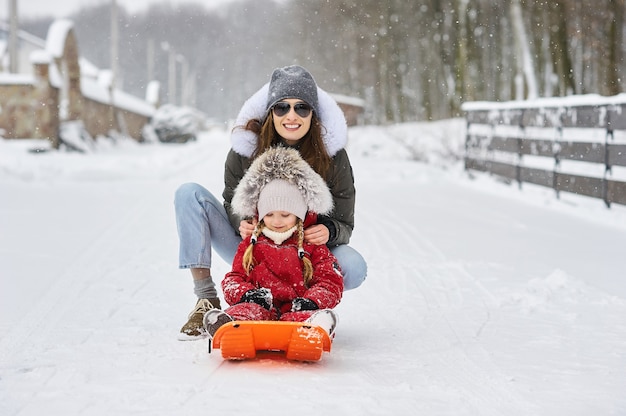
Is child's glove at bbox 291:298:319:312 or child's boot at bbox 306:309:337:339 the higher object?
child's glove at bbox 291:298:319:312

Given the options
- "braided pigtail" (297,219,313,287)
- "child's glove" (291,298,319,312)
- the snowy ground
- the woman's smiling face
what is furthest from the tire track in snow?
the woman's smiling face

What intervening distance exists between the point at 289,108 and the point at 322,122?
0.19 metres

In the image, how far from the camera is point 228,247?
3.77m

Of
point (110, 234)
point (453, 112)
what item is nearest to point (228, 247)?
point (110, 234)

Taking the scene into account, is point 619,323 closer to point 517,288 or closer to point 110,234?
point 517,288

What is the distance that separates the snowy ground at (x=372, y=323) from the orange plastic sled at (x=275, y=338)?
7 cm

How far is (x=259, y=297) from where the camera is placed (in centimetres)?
322

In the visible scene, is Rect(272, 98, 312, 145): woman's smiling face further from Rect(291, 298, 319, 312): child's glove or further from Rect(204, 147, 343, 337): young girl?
Rect(291, 298, 319, 312): child's glove

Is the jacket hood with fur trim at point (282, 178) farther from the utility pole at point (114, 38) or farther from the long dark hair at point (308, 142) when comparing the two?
the utility pole at point (114, 38)

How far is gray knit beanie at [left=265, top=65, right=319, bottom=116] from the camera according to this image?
3521 mm

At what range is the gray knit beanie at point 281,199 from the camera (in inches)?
130

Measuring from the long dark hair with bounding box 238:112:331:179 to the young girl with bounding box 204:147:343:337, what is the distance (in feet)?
0.55

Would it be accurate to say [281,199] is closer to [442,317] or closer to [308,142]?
[308,142]

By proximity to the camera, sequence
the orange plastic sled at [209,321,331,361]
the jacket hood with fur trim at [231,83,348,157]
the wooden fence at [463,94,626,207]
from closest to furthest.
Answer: the orange plastic sled at [209,321,331,361] < the jacket hood with fur trim at [231,83,348,157] < the wooden fence at [463,94,626,207]
